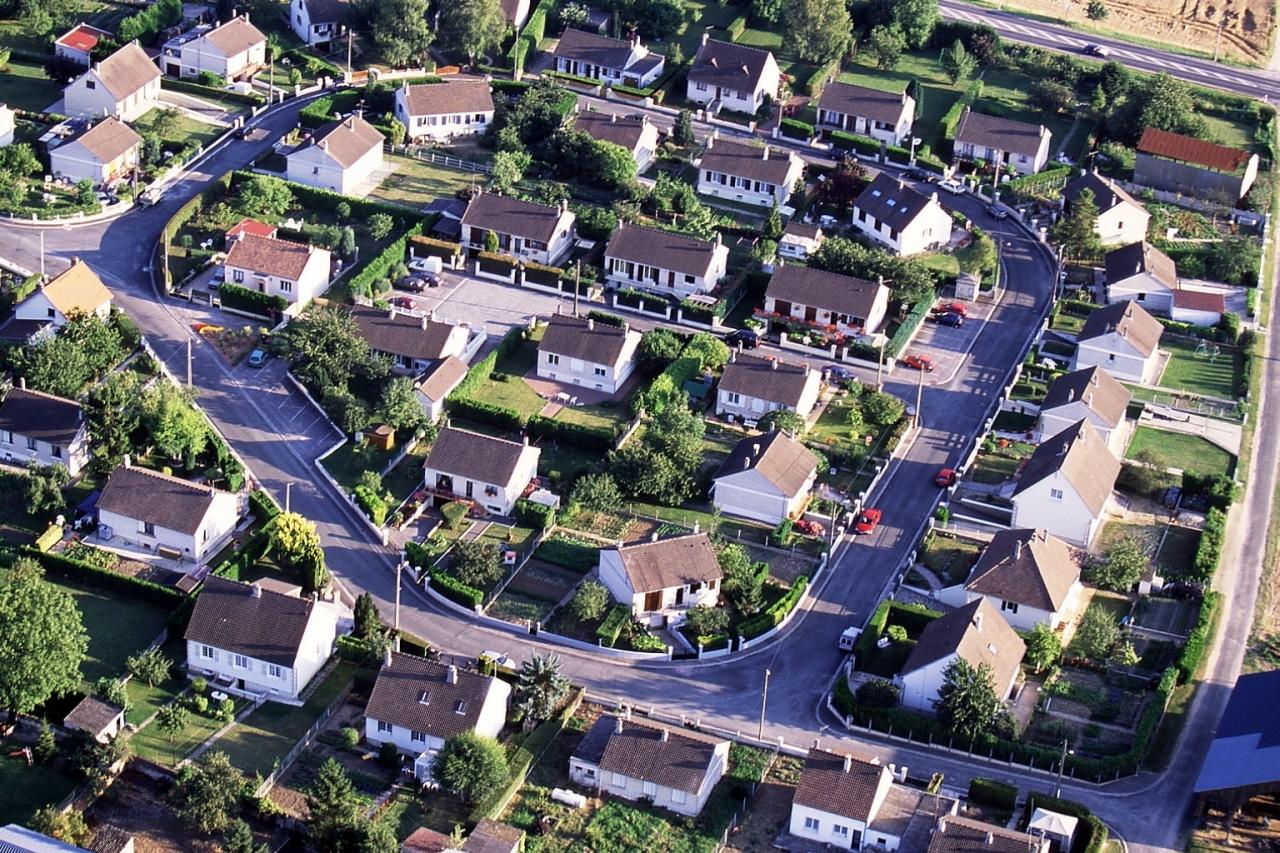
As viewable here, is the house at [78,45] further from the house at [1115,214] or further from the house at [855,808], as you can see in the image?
the house at [855,808]

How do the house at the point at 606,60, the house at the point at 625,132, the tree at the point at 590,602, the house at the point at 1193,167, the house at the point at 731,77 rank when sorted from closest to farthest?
1. the tree at the point at 590,602
2. the house at the point at 625,132
3. the house at the point at 1193,167
4. the house at the point at 731,77
5. the house at the point at 606,60

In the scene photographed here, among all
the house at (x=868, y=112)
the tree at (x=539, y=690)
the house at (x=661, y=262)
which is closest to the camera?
the tree at (x=539, y=690)

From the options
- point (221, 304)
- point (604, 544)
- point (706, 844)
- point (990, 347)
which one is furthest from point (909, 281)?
point (706, 844)

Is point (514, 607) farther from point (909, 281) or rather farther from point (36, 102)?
point (36, 102)

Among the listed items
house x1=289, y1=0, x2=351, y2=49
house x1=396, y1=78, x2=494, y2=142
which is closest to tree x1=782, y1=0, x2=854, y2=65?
house x1=396, y1=78, x2=494, y2=142

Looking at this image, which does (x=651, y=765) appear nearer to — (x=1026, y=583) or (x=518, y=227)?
(x=1026, y=583)

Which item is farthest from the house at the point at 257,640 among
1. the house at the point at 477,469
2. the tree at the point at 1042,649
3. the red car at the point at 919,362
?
the red car at the point at 919,362

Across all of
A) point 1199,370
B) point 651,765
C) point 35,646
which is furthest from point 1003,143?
point 35,646

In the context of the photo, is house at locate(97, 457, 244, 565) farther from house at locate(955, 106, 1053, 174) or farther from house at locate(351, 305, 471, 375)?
house at locate(955, 106, 1053, 174)
